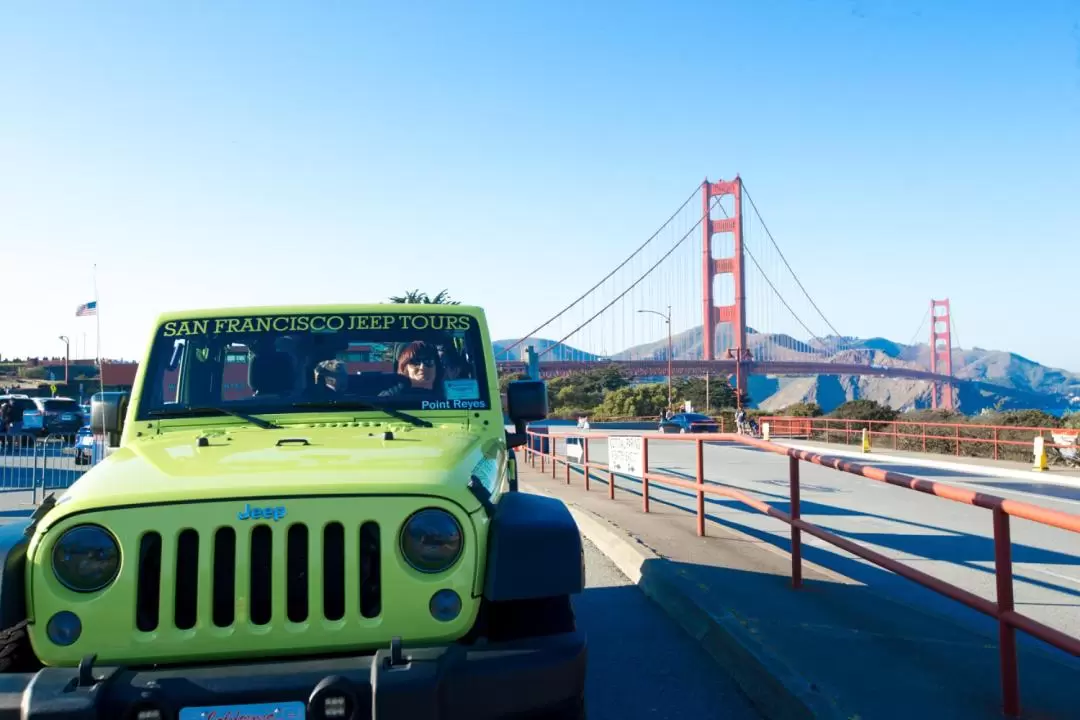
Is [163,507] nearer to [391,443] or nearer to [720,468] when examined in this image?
[391,443]

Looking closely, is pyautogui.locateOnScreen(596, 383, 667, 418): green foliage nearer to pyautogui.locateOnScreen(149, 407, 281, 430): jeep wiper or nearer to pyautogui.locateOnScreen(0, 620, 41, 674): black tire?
pyautogui.locateOnScreen(149, 407, 281, 430): jeep wiper

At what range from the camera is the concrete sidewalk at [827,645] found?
404 cm

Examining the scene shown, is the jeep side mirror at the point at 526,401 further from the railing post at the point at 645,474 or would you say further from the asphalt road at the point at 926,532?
the railing post at the point at 645,474

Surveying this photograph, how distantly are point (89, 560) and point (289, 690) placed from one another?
0.77 metres

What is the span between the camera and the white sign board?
11.1 m

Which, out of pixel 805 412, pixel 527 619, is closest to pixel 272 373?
pixel 527 619

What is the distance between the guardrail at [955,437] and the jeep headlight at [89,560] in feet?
71.2

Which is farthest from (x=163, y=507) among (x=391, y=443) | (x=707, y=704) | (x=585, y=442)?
(x=585, y=442)

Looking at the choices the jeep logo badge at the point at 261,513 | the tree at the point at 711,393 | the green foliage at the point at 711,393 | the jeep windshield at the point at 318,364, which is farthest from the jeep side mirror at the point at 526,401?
the tree at the point at 711,393

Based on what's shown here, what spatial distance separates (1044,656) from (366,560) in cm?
375

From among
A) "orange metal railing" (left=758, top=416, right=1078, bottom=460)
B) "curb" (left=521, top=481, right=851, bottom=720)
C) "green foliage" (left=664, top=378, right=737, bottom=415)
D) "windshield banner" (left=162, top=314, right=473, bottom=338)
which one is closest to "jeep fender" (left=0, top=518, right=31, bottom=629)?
"windshield banner" (left=162, top=314, right=473, bottom=338)

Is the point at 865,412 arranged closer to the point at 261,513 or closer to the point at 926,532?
the point at 926,532

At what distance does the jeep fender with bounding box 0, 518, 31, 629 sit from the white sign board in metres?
8.21

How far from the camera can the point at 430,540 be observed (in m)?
3.02
